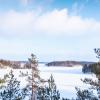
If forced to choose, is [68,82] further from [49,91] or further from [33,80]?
[33,80]

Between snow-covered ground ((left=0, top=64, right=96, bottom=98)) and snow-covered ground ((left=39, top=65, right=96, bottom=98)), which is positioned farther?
snow-covered ground ((left=0, top=64, right=96, bottom=98))

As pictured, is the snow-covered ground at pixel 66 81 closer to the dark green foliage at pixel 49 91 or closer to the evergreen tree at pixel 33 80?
the evergreen tree at pixel 33 80

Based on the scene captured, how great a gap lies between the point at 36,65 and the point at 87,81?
198 inches

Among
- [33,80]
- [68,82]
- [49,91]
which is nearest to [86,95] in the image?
[33,80]

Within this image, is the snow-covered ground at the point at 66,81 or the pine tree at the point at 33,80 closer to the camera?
the pine tree at the point at 33,80

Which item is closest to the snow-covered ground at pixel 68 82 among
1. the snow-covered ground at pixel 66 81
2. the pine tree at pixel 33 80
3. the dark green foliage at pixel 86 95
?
the snow-covered ground at pixel 66 81

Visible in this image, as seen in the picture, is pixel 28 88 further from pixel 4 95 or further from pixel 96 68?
pixel 96 68

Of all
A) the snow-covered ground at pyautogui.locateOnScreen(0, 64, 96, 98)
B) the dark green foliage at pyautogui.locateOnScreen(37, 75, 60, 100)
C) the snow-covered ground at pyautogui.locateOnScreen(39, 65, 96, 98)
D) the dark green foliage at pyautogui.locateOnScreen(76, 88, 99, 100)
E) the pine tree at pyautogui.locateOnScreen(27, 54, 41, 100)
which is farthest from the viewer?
the snow-covered ground at pyautogui.locateOnScreen(0, 64, 96, 98)

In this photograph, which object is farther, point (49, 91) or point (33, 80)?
point (49, 91)

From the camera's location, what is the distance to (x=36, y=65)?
2220 cm

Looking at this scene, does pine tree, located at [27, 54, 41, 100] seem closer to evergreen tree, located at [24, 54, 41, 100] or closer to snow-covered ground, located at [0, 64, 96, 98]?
evergreen tree, located at [24, 54, 41, 100]

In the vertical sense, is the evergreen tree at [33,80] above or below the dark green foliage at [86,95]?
above

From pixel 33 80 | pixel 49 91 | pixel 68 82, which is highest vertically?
pixel 33 80

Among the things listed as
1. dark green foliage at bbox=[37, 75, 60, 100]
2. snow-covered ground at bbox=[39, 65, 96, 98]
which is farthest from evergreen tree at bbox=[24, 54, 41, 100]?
snow-covered ground at bbox=[39, 65, 96, 98]
